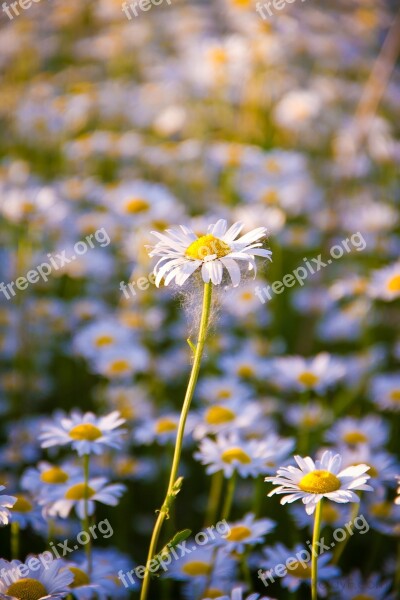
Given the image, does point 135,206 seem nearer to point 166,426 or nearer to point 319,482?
point 166,426

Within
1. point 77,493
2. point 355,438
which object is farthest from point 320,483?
point 355,438

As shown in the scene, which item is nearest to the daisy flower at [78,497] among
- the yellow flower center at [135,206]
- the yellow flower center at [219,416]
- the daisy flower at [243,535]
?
the daisy flower at [243,535]

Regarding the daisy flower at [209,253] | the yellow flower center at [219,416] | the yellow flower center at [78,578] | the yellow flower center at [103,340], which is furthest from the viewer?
Answer: the yellow flower center at [103,340]

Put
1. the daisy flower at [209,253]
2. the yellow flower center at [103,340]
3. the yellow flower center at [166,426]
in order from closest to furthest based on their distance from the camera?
the daisy flower at [209,253], the yellow flower center at [166,426], the yellow flower center at [103,340]

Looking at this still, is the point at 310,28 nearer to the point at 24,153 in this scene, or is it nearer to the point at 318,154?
the point at 318,154

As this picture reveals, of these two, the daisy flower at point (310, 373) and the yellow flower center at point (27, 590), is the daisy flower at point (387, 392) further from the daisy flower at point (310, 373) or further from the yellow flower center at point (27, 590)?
the yellow flower center at point (27, 590)

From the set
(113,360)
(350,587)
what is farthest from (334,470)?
(113,360)

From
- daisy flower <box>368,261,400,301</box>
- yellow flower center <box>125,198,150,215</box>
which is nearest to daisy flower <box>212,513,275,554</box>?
daisy flower <box>368,261,400,301</box>
